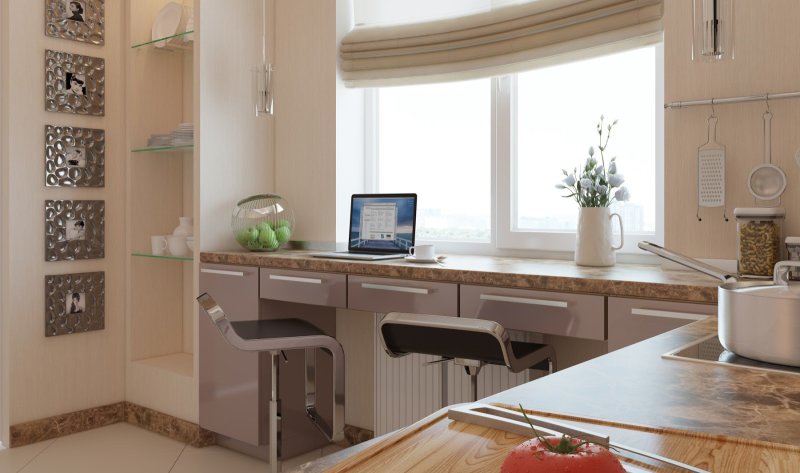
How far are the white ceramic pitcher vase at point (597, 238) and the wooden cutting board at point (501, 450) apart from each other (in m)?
1.81

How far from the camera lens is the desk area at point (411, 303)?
2.03 m

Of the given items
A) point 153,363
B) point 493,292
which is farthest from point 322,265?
point 153,363

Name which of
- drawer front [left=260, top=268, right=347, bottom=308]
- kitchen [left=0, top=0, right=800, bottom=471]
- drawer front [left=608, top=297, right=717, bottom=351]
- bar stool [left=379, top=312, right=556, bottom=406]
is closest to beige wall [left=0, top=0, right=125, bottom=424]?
kitchen [left=0, top=0, right=800, bottom=471]

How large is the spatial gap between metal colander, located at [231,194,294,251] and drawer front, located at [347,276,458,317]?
2.41 feet

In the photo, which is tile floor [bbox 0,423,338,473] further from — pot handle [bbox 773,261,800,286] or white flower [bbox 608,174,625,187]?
pot handle [bbox 773,261,800,286]

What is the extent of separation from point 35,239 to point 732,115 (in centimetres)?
306

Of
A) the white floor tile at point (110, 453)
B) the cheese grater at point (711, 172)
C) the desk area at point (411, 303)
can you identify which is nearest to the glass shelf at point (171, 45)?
the desk area at point (411, 303)

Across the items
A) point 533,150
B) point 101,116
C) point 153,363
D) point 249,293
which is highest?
point 101,116

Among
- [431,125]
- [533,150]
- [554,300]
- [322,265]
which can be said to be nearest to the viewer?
[554,300]

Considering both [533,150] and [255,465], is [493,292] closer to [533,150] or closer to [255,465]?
[533,150]

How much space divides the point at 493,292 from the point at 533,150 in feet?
3.30

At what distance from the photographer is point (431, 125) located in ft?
11.3

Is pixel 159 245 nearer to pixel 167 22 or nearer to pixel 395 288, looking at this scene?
pixel 167 22

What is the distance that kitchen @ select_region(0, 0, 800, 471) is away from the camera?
3.34 metres
